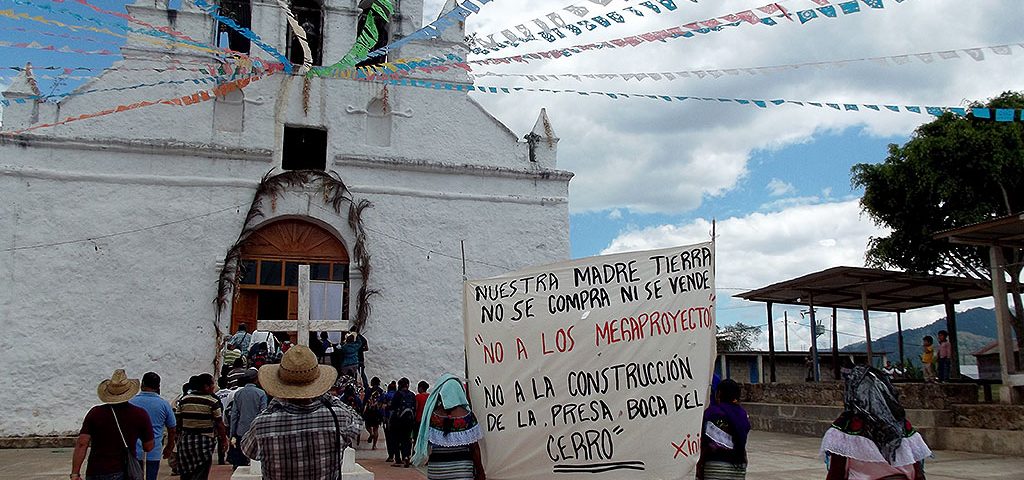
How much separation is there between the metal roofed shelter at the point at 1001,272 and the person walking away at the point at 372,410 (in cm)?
882

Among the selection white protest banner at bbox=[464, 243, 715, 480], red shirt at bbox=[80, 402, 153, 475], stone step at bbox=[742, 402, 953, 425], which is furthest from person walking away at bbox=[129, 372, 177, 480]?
stone step at bbox=[742, 402, 953, 425]

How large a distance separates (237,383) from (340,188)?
616cm

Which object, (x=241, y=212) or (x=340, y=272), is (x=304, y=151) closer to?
(x=241, y=212)

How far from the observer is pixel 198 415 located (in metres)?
7.11

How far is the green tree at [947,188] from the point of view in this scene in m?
17.0

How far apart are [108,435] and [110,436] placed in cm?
2

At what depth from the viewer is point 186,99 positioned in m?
14.6

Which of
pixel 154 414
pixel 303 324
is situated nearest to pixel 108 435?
pixel 154 414

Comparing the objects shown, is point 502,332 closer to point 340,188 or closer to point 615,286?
point 615,286

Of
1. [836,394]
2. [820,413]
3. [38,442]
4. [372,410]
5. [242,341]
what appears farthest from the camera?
[820,413]

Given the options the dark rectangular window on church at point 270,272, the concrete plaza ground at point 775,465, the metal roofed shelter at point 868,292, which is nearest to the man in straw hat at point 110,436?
the concrete plaza ground at point 775,465

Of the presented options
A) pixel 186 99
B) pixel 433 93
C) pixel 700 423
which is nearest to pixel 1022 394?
pixel 700 423

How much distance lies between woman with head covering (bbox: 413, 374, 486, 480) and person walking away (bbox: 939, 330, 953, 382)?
12.6 meters

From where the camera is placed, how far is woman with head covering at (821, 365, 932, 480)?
4758 mm
